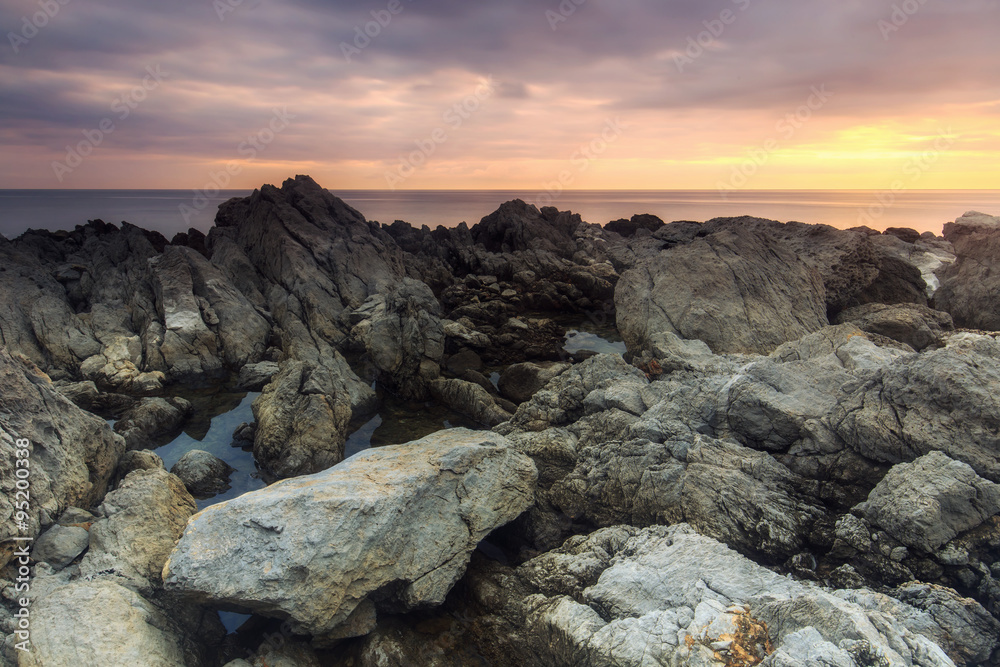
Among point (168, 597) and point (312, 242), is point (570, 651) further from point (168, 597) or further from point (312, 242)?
point (312, 242)

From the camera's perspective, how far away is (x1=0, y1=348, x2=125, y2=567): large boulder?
33.4 feet

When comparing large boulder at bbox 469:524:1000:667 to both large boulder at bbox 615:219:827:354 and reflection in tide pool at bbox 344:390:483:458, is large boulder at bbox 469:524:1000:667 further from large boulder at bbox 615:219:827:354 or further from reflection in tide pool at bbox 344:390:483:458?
large boulder at bbox 615:219:827:354

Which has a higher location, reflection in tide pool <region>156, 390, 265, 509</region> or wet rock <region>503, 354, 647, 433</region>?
wet rock <region>503, 354, 647, 433</region>

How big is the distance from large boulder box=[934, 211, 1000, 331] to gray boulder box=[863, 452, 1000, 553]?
16851mm

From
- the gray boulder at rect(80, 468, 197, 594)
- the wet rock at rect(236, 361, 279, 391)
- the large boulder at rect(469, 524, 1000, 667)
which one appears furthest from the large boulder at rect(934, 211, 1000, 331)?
the wet rock at rect(236, 361, 279, 391)

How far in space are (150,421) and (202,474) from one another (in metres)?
4.90

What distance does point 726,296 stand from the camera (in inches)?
783

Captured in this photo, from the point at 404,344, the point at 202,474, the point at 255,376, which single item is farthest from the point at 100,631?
the point at 404,344

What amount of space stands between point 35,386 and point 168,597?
7.12m

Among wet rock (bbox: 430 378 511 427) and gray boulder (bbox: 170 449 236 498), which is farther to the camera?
wet rock (bbox: 430 378 511 427)

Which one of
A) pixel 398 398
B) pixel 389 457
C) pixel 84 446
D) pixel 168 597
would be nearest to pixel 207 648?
pixel 168 597

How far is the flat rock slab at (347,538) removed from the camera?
28.6 feet

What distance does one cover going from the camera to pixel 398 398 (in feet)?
71.4

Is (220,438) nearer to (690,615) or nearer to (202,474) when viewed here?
(202,474)
